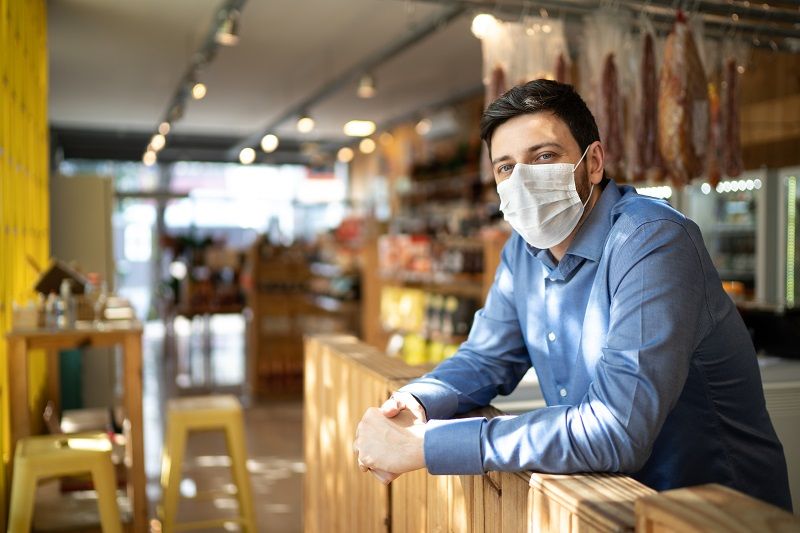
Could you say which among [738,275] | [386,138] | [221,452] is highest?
[386,138]

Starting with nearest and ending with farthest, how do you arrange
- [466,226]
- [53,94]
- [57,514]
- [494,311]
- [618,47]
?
[494,311]
[618,47]
[57,514]
[466,226]
[53,94]

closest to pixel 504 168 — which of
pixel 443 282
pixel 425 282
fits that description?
pixel 443 282

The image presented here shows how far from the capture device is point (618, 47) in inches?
136

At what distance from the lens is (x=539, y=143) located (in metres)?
1.55

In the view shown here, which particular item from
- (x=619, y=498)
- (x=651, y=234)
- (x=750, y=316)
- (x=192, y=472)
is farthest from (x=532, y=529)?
(x=192, y=472)

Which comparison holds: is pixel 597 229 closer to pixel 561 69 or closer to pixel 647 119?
pixel 647 119

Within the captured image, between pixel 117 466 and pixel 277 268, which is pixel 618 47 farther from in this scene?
pixel 277 268

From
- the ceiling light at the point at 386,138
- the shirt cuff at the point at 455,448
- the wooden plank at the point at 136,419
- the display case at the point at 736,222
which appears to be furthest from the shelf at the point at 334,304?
the shirt cuff at the point at 455,448

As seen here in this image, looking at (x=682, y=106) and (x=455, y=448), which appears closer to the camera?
(x=455, y=448)

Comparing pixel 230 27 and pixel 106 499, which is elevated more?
pixel 230 27

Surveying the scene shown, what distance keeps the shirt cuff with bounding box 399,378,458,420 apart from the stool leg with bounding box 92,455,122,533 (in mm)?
1849

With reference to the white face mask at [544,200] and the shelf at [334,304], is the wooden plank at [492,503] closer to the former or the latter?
the white face mask at [544,200]

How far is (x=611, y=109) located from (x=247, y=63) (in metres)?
6.19

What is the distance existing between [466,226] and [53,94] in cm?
718
